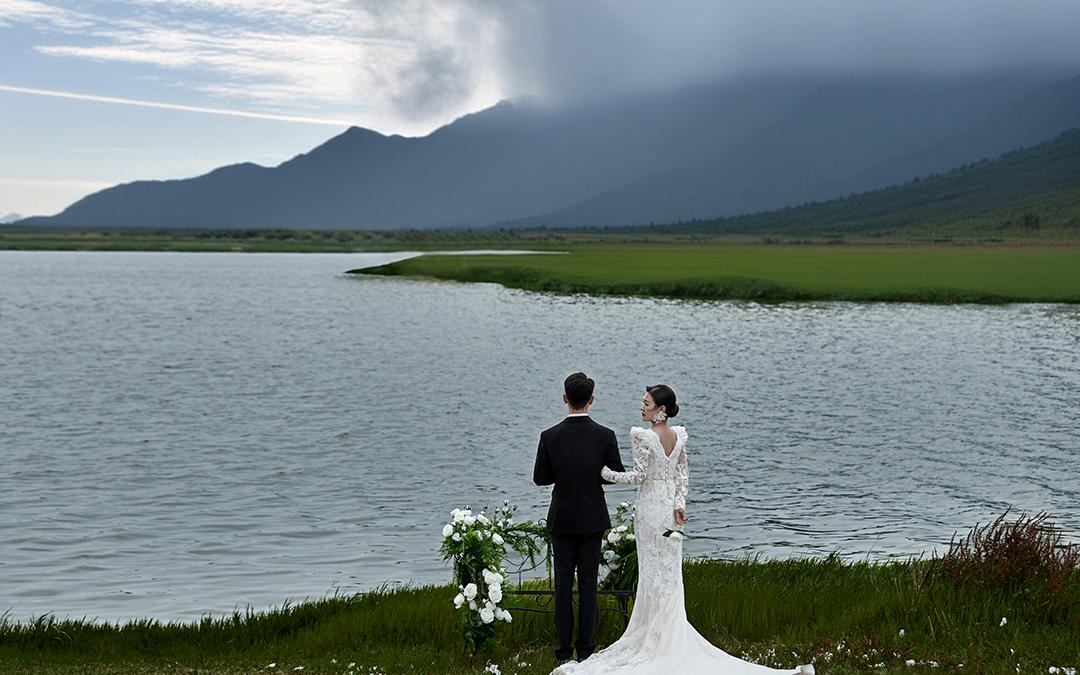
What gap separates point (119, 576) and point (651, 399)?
12.2 meters

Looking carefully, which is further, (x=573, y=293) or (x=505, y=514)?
(x=573, y=293)

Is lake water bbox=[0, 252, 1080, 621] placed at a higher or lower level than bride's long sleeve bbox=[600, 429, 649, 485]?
lower

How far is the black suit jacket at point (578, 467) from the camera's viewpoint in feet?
39.1

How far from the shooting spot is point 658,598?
11992 mm

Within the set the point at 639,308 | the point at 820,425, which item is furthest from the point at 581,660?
the point at 639,308

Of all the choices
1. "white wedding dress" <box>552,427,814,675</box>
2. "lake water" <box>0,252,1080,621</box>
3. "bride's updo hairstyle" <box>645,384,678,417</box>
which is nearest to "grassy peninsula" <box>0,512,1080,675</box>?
"white wedding dress" <box>552,427,814,675</box>

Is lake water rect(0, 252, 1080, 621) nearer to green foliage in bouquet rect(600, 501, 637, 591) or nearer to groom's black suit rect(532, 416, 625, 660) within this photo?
green foliage in bouquet rect(600, 501, 637, 591)

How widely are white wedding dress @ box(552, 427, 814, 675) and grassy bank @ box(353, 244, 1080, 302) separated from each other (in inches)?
3007

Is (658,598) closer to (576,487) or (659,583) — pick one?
(659,583)

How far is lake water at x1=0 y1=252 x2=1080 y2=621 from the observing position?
20.9m

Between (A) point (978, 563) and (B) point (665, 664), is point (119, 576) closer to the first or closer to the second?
(B) point (665, 664)

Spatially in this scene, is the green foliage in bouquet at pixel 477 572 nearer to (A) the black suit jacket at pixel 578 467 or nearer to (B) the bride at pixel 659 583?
(A) the black suit jacket at pixel 578 467

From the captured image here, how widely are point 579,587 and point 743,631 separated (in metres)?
2.72

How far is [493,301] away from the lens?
303 feet
